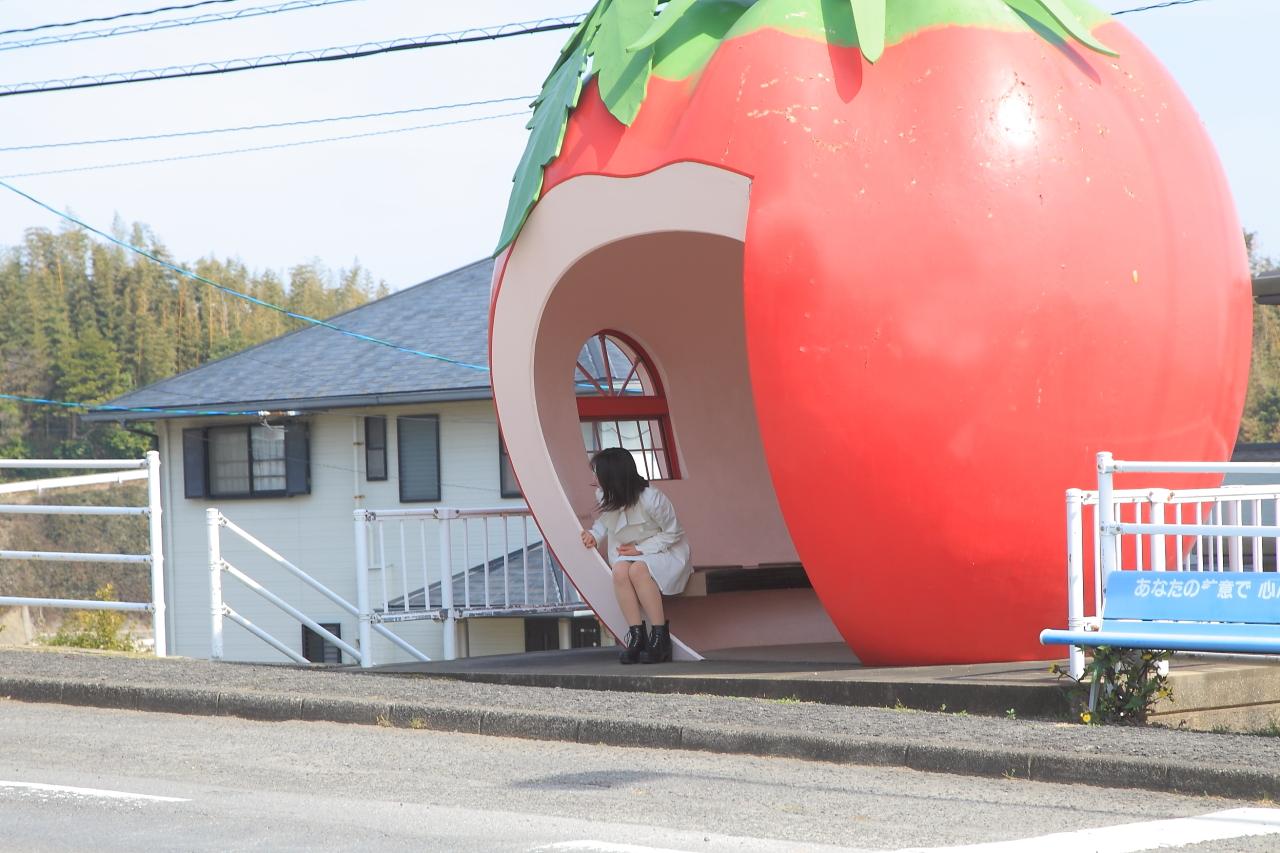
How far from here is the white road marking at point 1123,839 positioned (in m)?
5.27

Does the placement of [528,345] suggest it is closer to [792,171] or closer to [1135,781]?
[792,171]

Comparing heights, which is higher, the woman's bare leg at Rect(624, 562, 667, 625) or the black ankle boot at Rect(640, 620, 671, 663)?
the woman's bare leg at Rect(624, 562, 667, 625)

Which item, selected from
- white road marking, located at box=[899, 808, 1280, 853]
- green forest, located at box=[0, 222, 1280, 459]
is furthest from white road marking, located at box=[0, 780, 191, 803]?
green forest, located at box=[0, 222, 1280, 459]

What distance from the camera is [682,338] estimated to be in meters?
11.8

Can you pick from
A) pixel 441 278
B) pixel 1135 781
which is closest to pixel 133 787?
pixel 1135 781

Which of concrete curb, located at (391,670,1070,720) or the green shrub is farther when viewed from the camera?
the green shrub

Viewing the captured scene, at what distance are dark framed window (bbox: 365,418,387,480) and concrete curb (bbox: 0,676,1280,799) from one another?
1519 cm

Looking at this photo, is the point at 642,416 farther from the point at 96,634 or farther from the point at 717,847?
the point at 96,634

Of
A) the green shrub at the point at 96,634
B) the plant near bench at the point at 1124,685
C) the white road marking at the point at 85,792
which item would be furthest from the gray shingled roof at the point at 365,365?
the white road marking at the point at 85,792

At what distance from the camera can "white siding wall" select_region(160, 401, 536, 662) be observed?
24.0 m

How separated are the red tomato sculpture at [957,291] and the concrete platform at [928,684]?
41 centimetres

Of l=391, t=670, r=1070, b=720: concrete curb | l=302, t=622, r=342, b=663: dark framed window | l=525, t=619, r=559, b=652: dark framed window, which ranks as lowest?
l=302, t=622, r=342, b=663: dark framed window

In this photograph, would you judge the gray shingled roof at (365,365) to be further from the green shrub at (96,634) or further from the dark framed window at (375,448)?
the green shrub at (96,634)

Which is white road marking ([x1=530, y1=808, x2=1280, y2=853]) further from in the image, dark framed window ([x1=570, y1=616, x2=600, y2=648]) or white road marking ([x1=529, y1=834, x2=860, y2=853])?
dark framed window ([x1=570, y1=616, x2=600, y2=648])
